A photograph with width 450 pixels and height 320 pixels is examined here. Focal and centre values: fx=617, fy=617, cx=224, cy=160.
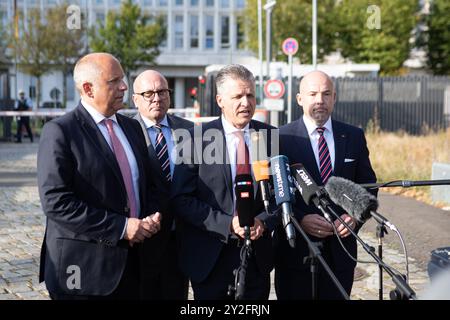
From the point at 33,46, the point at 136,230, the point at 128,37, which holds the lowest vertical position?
the point at 136,230

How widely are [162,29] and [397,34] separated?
2024 centimetres

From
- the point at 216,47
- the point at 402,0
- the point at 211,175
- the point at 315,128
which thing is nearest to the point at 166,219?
the point at 211,175

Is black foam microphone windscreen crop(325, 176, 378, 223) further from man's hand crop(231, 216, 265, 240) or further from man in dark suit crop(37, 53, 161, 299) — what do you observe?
man in dark suit crop(37, 53, 161, 299)

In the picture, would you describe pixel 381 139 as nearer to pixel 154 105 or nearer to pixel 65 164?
pixel 154 105

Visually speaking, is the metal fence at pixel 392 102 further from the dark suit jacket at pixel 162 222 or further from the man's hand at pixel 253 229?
the man's hand at pixel 253 229

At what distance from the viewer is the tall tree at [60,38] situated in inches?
1663

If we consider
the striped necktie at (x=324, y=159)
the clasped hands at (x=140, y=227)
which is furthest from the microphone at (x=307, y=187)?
the clasped hands at (x=140, y=227)

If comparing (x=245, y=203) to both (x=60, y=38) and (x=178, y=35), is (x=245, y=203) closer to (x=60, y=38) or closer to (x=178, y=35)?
(x=60, y=38)

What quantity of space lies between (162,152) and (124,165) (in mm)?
1190

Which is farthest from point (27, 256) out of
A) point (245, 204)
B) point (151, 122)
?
point (245, 204)

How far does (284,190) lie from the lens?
10.5 ft

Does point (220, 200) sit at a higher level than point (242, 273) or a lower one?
higher

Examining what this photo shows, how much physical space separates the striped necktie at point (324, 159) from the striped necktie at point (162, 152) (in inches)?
45.1
